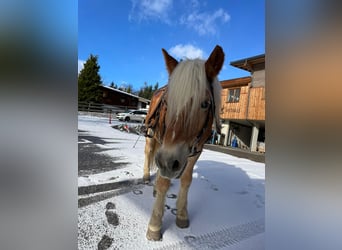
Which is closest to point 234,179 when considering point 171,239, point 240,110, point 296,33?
point 171,239

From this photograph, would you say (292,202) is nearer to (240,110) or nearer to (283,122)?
(283,122)

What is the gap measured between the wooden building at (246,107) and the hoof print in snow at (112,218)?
8.46 m

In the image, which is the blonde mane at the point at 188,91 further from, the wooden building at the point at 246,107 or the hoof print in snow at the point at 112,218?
the wooden building at the point at 246,107

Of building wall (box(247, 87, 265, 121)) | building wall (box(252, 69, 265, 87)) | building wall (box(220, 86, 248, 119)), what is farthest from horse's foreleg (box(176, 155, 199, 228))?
building wall (box(252, 69, 265, 87))

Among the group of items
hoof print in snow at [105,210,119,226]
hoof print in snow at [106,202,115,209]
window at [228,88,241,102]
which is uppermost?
window at [228,88,241,102]

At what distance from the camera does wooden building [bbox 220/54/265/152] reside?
10.1m

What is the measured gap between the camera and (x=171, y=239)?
154 cm

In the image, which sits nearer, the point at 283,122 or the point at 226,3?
the point at 283,122

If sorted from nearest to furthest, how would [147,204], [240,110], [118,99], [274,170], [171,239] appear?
[274,170] < [171,239] < [147,204] < [240,110] < [118,99]

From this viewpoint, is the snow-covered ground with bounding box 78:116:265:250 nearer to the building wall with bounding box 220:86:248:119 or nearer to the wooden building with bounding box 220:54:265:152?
the wooden building with bounding box 220:54:265:152

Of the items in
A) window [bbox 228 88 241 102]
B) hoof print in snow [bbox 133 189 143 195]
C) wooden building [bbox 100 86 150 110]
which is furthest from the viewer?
wooden building [bbox 100 86 150 110]

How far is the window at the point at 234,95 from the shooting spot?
12.4 meters

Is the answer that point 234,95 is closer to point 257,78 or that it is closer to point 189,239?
point 257,78

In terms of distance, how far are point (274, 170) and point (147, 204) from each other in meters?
1.71
